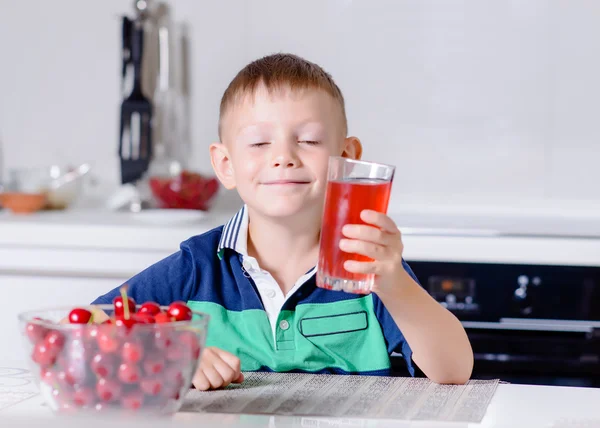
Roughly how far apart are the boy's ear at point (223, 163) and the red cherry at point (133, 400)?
27.0 inches

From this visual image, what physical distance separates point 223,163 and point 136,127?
117 cm

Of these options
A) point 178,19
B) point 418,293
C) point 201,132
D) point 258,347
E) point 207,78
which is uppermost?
point 178,19

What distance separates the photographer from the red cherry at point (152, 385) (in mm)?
791

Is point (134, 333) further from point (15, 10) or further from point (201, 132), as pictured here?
point (15, 10)

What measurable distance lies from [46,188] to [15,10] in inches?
26.9

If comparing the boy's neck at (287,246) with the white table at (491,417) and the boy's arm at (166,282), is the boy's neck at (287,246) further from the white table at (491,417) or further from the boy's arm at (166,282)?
the white table at (491,417)

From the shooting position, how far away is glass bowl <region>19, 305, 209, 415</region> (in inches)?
30.6

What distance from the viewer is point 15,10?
2828 millimetres

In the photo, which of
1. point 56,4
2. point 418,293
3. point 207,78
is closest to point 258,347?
point 418,293

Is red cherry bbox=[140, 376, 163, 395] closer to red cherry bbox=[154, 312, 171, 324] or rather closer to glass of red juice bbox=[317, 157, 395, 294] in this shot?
red cherry bbox=[154, 312, 171, 324]

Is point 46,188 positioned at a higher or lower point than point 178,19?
lower

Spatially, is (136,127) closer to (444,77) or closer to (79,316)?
(444,77)

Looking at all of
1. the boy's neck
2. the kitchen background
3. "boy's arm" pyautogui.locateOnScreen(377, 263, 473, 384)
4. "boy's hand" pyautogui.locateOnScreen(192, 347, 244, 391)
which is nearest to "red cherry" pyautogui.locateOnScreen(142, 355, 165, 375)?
"boy's hand" pyautogui.locateOnScreen(192, 347, 244, 391)

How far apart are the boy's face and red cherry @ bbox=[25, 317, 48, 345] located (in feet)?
1.73
